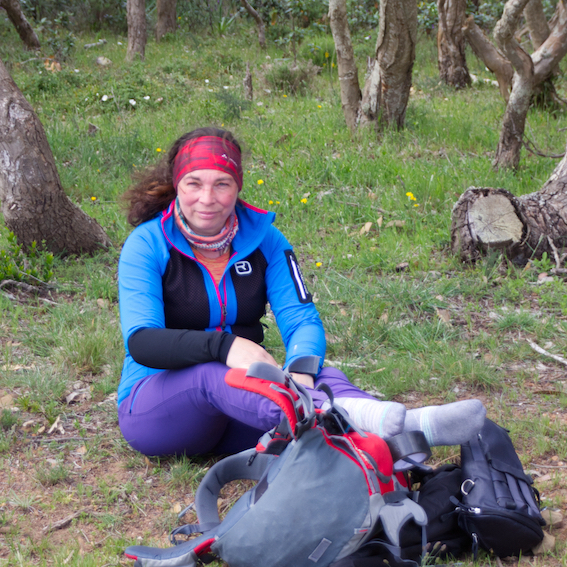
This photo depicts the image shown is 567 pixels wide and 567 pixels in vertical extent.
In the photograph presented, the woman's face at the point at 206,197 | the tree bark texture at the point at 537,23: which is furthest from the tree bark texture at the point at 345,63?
the woman's face at the point at 206,197

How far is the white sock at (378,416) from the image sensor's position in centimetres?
216

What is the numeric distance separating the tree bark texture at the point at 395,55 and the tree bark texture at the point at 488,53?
0.69 metres

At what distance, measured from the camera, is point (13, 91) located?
4.75 metres

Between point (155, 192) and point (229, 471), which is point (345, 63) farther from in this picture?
point (229, 471)

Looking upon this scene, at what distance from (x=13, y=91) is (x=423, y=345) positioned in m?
3.82

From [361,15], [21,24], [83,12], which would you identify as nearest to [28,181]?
[21,24]

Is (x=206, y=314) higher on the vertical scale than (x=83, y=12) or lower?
lower

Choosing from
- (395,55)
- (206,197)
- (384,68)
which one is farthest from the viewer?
(384,68)

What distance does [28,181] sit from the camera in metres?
4.75

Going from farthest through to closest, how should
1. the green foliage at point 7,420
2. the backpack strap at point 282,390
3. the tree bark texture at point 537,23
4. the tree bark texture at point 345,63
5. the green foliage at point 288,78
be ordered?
the green foliage at point 288,78 < the tree bark texture at point 537,23 < the tree bark texture at point 345,63 < the green foliage at point 7,420 < the backpack strap at point 282,390

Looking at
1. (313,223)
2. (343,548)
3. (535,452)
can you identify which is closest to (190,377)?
(343,548)

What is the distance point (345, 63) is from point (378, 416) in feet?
20.0

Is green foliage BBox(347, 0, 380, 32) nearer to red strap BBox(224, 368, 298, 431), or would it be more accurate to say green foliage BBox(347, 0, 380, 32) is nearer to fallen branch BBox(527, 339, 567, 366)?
fallen branch BBox(527, 339, 567, 366)

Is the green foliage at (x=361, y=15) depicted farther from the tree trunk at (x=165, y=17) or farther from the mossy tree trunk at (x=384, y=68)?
the mossy tree trunk at (x=384, y=68)
